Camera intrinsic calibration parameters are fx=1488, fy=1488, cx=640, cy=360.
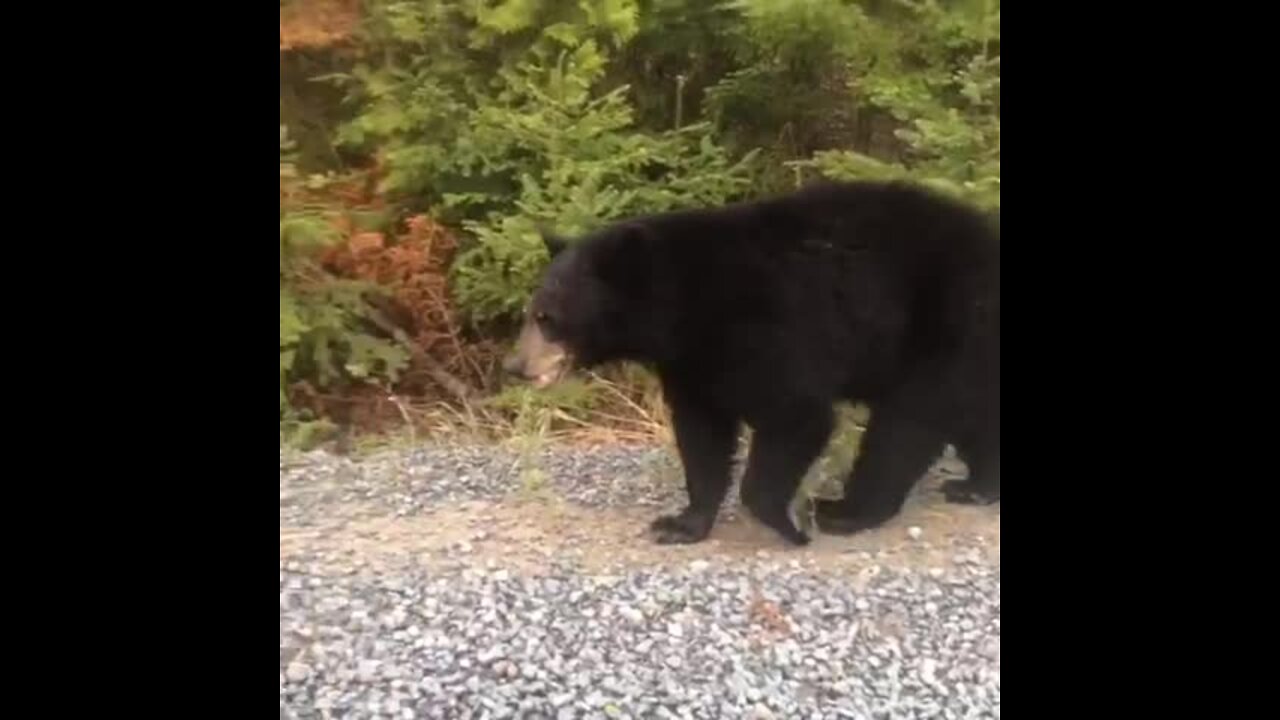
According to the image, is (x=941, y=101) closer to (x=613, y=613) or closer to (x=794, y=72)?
(x=794, y=72)

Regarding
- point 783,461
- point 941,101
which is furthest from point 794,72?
point 783,461

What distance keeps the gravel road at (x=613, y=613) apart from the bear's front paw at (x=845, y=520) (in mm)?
60

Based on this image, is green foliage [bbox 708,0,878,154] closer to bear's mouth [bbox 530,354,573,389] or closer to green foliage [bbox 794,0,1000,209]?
green foliage [bbox 794,0,1000,209]

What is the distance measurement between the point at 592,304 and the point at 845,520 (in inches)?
49.5

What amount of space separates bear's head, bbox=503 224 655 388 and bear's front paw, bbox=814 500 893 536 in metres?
0.96

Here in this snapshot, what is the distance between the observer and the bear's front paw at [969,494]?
18.5 feet

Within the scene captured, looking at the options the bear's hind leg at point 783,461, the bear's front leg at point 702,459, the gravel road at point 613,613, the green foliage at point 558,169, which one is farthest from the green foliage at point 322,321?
the bear's hind leg at point 783,461

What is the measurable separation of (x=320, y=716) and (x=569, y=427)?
3.38m

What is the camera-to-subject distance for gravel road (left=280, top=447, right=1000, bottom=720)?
4043 mm

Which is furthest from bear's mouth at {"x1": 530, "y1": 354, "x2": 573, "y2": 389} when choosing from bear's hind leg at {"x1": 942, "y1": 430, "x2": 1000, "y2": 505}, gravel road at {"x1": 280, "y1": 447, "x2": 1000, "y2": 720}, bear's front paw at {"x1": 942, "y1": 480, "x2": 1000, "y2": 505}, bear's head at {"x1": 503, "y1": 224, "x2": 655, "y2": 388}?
bear's front paw at {"x1": 942, "y1": 480, "x2": 1000, "y2": 505}

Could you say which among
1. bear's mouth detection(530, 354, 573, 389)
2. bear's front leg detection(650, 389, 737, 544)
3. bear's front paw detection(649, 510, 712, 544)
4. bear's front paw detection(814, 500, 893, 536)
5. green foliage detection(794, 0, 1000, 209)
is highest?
green foliage detection(794, 0, 1000, 209)
